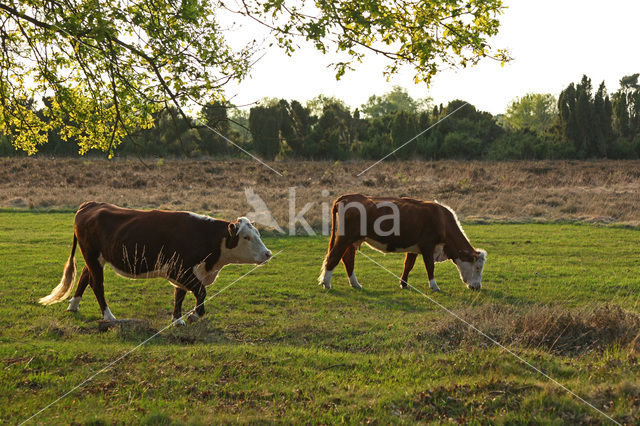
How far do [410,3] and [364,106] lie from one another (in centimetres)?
12175

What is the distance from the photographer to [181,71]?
7.37m

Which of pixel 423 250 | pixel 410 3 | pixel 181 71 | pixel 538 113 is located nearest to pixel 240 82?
pixel 181 71

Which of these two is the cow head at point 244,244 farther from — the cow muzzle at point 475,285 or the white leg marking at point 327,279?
the cow muzzle at point 475,285

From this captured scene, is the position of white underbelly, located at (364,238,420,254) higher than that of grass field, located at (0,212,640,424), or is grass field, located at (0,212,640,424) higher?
white underbelly, located at (364,238,420,254)

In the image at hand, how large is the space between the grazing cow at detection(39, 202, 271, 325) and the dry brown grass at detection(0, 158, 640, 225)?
13.6 m

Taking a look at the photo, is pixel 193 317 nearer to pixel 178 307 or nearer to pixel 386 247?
pixel 178 307

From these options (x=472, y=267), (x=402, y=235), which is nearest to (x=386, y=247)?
(x=402, y=235)

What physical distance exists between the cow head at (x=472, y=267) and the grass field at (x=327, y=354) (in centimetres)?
27

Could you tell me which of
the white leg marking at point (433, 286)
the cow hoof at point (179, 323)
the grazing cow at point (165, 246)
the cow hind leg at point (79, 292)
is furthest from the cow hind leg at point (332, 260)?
the cow hind leg at point (79, 292)

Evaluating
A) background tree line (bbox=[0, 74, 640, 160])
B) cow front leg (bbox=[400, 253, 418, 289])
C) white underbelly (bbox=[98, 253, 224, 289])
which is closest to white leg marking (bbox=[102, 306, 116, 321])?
white underbelly (bbox=[98, 253, 224, 289])

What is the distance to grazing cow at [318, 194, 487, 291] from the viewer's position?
1212 centimetres

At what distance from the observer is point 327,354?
7.10m

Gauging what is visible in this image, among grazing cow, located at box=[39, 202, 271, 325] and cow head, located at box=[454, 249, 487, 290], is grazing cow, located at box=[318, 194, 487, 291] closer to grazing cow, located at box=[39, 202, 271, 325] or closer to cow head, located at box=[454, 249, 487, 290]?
cow head, located at box=[454, 249, 487, 290]

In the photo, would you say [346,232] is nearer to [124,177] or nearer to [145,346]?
[145,346]
